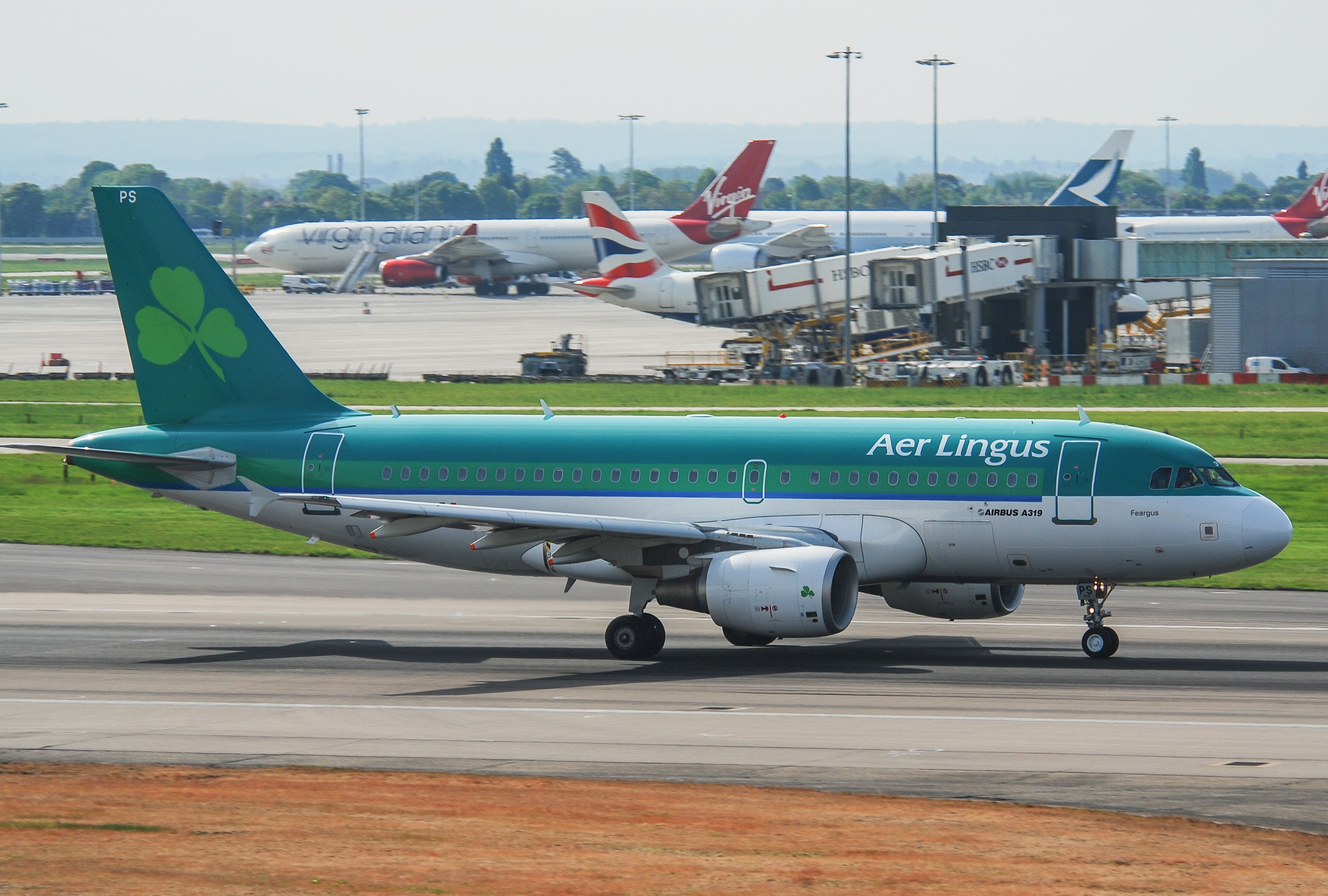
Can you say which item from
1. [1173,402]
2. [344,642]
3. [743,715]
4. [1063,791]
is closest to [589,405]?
[1173,402]

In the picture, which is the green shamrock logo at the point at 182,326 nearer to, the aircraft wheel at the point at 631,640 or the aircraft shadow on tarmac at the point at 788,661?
the aircraft shadow on tarmac at the point at 788,661

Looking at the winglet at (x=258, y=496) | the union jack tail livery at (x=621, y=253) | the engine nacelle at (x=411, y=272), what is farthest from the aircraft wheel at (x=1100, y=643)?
the engine nacelle at (x=411, y=272)

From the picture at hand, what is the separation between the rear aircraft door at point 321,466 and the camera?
3578cm

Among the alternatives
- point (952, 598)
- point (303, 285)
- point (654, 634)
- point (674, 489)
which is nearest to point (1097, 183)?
point (303, 285)

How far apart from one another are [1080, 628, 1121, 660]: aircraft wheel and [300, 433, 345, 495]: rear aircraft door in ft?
53.3

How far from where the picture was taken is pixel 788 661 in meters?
32.2

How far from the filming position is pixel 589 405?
80312 millimetres

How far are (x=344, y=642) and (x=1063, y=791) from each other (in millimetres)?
18033

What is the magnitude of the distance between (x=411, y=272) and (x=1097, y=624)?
142 meters

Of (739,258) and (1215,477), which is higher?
(739,258)

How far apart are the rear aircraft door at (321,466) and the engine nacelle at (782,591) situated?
9.50 metres

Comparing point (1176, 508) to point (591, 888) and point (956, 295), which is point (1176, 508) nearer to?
point (591, 888)

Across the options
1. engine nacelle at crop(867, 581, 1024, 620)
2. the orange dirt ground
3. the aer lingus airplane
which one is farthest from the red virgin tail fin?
the orange dirt ground

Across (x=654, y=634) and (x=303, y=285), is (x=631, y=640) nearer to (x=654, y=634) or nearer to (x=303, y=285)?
(x=654, y=634)
